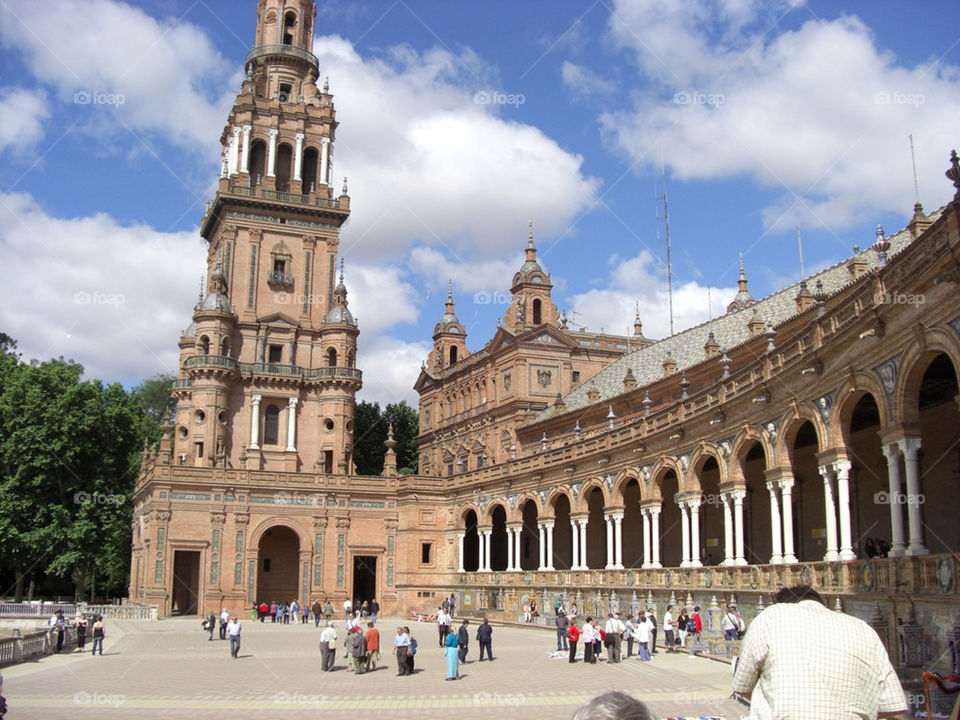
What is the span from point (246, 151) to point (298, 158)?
3.67 metres

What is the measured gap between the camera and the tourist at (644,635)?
28.4 metres

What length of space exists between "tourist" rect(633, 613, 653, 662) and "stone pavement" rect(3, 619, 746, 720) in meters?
0.41

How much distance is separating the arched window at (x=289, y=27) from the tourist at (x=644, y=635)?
58.7 metres

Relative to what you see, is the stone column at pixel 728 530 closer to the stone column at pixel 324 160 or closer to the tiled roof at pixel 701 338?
the tiled roof at pixel 701 338

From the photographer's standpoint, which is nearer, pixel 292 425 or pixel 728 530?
pixel 728 530

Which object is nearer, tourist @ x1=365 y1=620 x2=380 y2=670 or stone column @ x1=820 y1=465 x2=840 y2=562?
stone column @ x1=820 y1=465 x2=840 y2=562

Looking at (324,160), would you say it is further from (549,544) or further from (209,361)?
(549,544)

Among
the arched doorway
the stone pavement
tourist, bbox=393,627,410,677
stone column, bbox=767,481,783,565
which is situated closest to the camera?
the stone pavement

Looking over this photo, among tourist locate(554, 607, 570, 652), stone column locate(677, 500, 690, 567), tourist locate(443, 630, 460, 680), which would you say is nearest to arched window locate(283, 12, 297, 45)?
stone column locate(677, 500, 690, 567)

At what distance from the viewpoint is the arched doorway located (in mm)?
60250

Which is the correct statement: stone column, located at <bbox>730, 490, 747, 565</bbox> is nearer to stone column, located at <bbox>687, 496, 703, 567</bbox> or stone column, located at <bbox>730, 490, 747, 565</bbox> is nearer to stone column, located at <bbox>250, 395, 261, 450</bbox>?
stone column, located at <bbox>687, 496, 703, 567</bbox>

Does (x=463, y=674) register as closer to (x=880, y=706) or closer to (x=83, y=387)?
(x=880, y=706)

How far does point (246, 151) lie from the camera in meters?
68.9

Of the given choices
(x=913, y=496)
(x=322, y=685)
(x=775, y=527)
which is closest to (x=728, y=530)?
(x=775, y=527)
